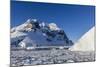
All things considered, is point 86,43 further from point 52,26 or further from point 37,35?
point 37,35

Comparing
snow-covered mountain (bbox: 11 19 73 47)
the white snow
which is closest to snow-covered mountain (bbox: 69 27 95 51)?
snow-covered mountain (bbox: 11 19 73 47)

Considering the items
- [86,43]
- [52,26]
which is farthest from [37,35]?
[86,43]

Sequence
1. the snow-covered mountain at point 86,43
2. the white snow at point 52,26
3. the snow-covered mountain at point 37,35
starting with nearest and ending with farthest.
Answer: the snow-covered mountain at point 37,35 → the white snow at point 52,26 → the snow-covered mountain at point 86,43

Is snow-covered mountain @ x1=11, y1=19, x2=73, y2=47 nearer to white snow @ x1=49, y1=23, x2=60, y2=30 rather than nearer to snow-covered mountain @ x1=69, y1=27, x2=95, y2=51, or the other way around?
white snow @ x1=49, y1=23, x2=60, y2=30

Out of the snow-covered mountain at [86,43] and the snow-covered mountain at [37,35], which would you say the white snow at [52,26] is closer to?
the snow-covered mountain at [37,35]

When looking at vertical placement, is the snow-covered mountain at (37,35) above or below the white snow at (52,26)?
below

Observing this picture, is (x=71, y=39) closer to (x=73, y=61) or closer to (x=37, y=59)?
(x=73, y=61)

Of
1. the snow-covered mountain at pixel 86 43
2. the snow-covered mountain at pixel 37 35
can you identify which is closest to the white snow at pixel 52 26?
the snow-covered mountain at pixel 37 35
